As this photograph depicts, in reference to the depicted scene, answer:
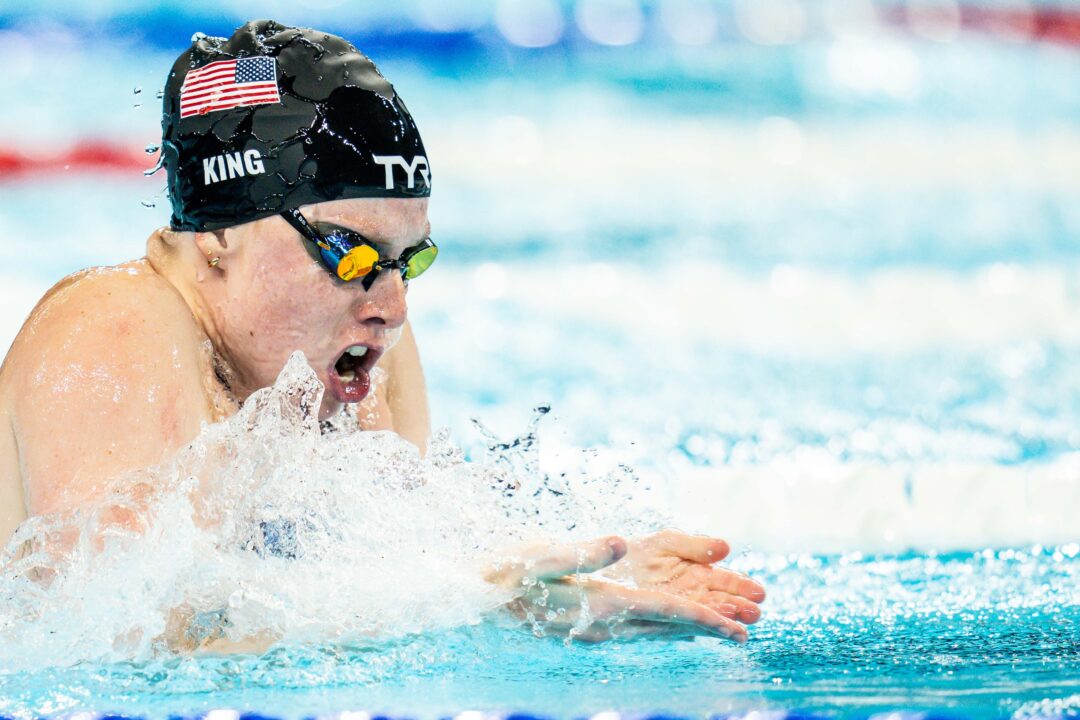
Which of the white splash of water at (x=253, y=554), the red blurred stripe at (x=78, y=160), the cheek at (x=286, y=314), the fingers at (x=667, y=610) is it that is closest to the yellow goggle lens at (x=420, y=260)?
the cheek at (x=286, y=314)

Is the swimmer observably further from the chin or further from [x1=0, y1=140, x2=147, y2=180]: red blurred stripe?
[x1=0, y1=140, x2=147, y2=180]: red blurred stripe

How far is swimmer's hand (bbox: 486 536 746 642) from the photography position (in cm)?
191

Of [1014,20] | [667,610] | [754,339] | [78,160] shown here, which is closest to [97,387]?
[667,610]

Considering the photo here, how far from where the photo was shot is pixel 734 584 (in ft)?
6.89

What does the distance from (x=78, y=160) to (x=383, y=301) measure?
460cm

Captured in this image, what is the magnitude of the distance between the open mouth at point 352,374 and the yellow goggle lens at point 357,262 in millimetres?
148

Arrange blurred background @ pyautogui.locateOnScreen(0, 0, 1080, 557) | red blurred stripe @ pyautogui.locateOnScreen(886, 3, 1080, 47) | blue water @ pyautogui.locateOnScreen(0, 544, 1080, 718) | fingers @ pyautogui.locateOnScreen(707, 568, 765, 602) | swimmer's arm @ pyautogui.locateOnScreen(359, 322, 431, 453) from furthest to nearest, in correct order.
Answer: red blurred stripe @ pyautogui.locateOnScreen(886, 3, 1080, 47)
blurred background @ pyautogui.locateOnScreen(0, 0, 1080, 557)
swimmer's arm @ pyautogui.locateOnScreen(359, 322, 431, 453)
fingers @ pyautogui.locateOnScreen(707, 568, 765, 602)
blue water @ pyautogui.locateOnScreen(0, 544, 1080, 718)

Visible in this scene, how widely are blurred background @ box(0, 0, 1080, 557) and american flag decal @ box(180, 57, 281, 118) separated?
5.81ft

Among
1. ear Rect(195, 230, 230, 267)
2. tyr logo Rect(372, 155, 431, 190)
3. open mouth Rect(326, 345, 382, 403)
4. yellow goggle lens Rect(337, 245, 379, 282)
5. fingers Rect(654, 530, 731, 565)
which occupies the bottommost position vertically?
fingers Rect(654, 530, 731, 565)

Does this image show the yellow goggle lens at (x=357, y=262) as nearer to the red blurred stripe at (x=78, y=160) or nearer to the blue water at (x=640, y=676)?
the blue water at (x=640, y=676)

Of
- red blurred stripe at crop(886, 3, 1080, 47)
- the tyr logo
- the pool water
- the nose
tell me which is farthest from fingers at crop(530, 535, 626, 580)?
red blurred stripe at crop(886, 3, 1080, 47)

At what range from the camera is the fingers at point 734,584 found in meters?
2.10

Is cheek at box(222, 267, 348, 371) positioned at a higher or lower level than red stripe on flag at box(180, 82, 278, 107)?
lower

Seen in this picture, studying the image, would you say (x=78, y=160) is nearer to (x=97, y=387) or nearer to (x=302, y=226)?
(x=302, y=226)
